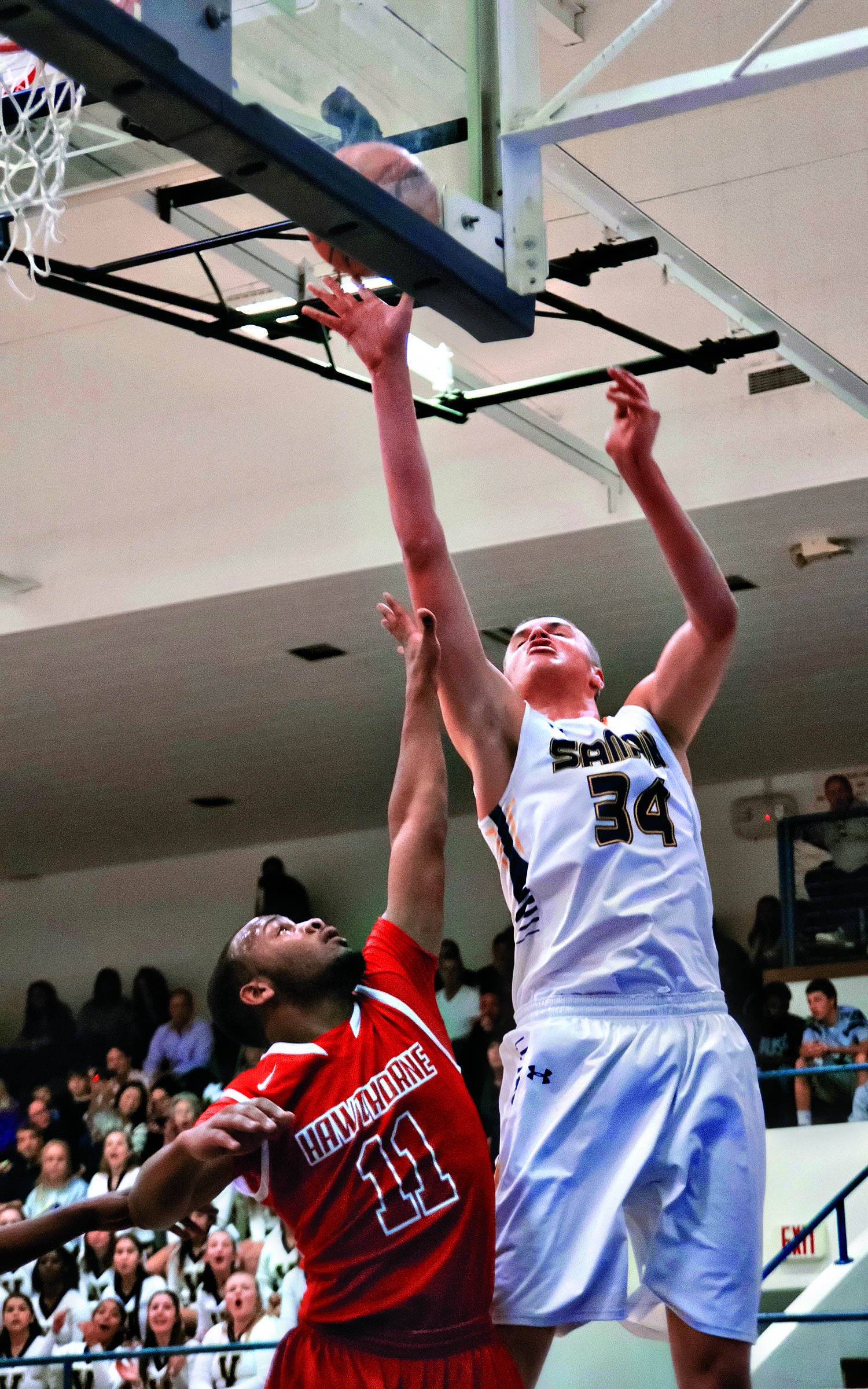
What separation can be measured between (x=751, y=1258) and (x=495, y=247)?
1.96 meters

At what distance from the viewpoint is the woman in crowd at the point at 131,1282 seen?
9617mm

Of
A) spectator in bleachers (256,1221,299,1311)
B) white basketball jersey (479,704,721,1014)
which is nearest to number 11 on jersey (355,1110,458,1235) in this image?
white basketball jersey (479,704,721,1014)

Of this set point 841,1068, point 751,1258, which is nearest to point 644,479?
point 751,1258

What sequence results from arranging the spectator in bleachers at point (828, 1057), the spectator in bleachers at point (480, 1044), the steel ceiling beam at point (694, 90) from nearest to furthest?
the steel ceiling beam at point (694, 90)
the spectator in bleachers at point (828, 1057)
the spectator in bleachers at point (480, 1044)

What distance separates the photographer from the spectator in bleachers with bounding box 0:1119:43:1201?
40.1ft

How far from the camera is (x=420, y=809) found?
3389mm

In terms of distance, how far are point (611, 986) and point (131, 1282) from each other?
7517 millimetres

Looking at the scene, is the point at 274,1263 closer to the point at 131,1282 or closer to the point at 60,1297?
the point at 131,1282

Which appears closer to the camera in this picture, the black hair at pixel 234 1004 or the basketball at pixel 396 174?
the basketball at pixel 396 174

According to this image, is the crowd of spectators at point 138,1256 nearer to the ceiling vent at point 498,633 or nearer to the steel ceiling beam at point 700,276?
the ceiling vent at point 498,633

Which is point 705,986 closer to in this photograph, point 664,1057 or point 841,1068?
point 664,1057

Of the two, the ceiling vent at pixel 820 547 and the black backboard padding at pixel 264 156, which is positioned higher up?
the ceiling vent at pixel 820 547

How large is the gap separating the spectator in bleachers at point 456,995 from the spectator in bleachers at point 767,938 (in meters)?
2.03

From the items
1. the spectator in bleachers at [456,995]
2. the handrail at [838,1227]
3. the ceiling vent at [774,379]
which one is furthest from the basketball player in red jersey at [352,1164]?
the spectator in bleachers at [456,995]
